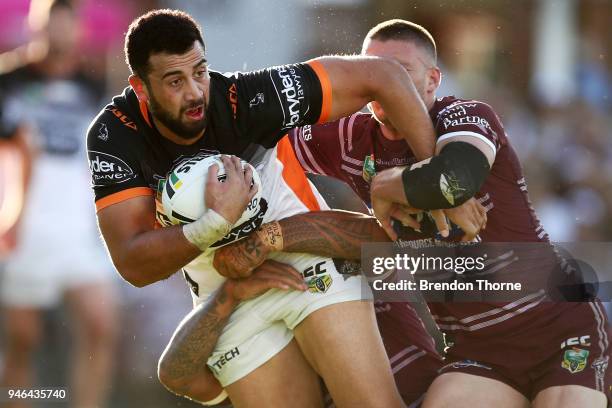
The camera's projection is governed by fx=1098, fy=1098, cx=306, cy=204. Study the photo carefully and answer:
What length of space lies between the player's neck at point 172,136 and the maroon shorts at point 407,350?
3.55 feet

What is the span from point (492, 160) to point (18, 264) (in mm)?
3926

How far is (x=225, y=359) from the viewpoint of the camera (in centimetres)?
420

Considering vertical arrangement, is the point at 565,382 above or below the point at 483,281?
below

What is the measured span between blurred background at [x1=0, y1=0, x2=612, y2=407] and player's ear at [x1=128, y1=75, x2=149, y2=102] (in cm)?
285

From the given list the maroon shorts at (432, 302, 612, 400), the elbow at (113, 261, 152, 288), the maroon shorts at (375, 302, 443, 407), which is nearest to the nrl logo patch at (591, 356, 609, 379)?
the maroon shorts at (432, 302, 612, 400)

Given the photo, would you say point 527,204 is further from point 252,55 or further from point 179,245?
point 252,55

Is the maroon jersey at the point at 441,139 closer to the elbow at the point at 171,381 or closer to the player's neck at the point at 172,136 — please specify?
the player's neck at the point at 172,136

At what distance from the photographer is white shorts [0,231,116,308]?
6.84 metres

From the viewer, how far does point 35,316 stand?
→ 6.90 m

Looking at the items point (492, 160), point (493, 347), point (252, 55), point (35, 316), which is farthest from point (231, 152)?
point (252, 55)

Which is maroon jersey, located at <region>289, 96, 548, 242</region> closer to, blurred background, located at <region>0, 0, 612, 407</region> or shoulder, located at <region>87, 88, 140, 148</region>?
shoulder, located at <region>87, 88, 140, 148</region>

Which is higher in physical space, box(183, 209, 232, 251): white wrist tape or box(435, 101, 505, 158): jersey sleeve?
box(435, 101, 505, 158): jersey sleeve

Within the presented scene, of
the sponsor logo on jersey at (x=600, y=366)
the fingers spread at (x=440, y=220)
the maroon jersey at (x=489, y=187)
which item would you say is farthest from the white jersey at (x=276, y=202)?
the sponsor logo on jersey at (x=600, y=366)

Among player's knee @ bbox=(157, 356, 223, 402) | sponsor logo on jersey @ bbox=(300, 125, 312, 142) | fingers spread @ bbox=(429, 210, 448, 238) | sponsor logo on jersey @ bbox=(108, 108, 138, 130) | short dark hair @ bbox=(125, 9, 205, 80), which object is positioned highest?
short dark hair @ bbox=(125, 9, 205, 80)
